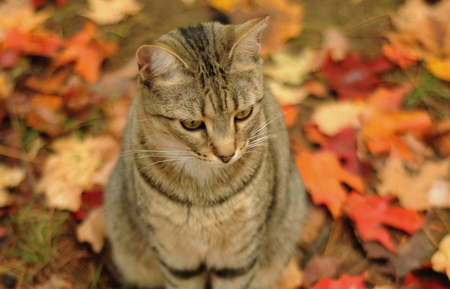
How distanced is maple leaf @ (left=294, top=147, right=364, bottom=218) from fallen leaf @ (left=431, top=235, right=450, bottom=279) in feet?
1.42

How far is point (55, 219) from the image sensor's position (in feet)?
6.74

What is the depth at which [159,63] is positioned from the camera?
1.20 meters

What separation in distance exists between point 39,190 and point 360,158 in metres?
1.70

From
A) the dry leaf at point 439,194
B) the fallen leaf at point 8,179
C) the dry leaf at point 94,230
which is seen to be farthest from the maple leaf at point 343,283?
the fallen leaf at point 8,179

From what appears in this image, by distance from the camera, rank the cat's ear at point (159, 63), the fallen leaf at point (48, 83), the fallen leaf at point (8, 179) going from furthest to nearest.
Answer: the fallen leaf at point (48, 83)
the fallen leaf at point (8, 179)
the cat's ear at point (159, 63)

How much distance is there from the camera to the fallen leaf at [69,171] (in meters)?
2.06

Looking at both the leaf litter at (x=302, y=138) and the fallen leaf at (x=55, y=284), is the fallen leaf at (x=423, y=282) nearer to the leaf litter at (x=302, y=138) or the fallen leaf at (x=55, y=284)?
the leaf litter at (x=302, y=138)

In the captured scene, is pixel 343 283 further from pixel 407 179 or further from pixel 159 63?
pixel 159 63

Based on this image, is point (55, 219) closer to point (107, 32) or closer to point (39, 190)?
point (39, 190)

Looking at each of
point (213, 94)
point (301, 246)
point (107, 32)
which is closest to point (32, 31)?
point (107, 32)

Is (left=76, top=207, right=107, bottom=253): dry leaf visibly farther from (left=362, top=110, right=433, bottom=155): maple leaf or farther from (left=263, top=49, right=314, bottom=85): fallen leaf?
(left=362, top=110, right=433, bottom=155): maple leaf

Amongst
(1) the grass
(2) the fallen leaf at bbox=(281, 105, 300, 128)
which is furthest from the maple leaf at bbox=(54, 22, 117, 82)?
(2) the fallen leaf at bbox=(281, 105, 300, 128)

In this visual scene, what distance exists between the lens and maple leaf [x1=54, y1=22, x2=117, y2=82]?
8.31ft

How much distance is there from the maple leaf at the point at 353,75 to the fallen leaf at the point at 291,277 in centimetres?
106
